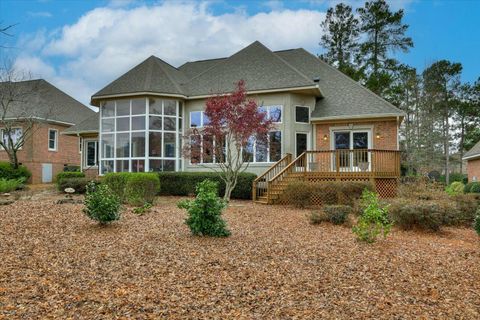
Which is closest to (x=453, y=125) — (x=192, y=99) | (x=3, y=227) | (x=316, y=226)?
(x=192, y=99)

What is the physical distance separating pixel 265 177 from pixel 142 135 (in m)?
6.21

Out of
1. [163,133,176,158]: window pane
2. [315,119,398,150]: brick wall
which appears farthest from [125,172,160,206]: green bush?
[315,119,398,150]: brick wall

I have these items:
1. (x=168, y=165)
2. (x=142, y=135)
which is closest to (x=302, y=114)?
(x=168, y=165)

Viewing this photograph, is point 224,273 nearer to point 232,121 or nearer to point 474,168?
point 232,121

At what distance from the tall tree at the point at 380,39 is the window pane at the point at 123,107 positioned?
1879cm

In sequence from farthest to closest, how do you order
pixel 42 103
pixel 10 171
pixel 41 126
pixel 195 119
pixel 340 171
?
pixel 42 103 < pixel 41 126 < pixel 10 171 < pixel 195 119 < pixel 340 171

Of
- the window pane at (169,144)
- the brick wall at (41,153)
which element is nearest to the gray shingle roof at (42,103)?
the brick wall at (41,153)

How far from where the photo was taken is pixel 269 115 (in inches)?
674

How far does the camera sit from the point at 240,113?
12.9 meters

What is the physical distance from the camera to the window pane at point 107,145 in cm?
1836

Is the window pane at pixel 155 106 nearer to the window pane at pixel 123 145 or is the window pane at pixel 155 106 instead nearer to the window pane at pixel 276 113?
the window pane at pixel 123 145

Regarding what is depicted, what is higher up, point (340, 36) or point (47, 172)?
point (340, 36)

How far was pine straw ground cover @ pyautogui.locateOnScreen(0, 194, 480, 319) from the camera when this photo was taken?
415 centimetres

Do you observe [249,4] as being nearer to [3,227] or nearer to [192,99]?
[192,99]
